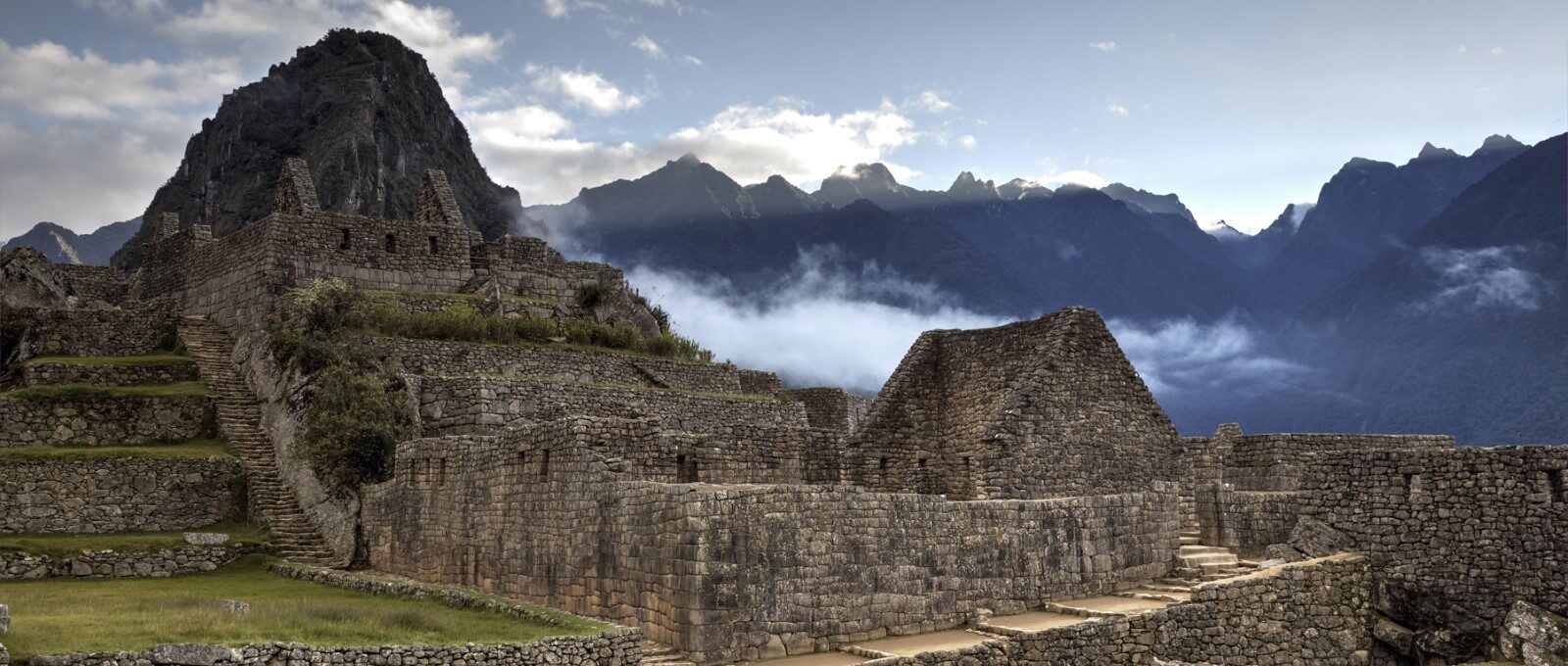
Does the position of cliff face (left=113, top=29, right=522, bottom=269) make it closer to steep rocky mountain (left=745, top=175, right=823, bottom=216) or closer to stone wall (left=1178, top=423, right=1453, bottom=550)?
steep rocky mountain (left=745, top=175, right=823, bottom=216)

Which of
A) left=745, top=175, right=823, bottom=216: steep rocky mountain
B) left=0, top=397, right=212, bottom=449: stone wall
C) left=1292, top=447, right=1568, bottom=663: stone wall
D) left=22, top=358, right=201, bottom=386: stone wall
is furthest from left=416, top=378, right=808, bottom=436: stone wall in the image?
left=745, top=175, right=823, bottom=216: steep rocky mountain

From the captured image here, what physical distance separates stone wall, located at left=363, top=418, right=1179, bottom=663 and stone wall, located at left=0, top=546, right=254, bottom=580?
4.89 metres

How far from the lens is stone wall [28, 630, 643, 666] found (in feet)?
39.7

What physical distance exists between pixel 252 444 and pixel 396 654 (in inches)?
644

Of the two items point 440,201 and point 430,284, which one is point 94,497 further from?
point 440,201

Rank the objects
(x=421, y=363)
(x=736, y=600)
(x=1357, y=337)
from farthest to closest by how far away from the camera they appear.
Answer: (x=1357, y=337) < (x=421, y=363) < (x=736, y=600)

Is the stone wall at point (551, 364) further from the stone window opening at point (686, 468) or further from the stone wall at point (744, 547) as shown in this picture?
the stone window opening at point (686, 468)

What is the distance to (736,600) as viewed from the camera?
14.1 metres

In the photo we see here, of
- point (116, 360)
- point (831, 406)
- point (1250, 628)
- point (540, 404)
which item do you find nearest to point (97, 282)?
point (116, 360)

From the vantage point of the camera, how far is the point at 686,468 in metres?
18.3

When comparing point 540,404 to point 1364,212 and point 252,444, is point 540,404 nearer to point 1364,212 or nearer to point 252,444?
point 252,444

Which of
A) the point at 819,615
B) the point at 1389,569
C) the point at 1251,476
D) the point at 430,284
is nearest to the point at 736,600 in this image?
the point at 819,615

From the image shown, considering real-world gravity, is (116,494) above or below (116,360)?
below

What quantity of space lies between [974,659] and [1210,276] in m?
74.9
